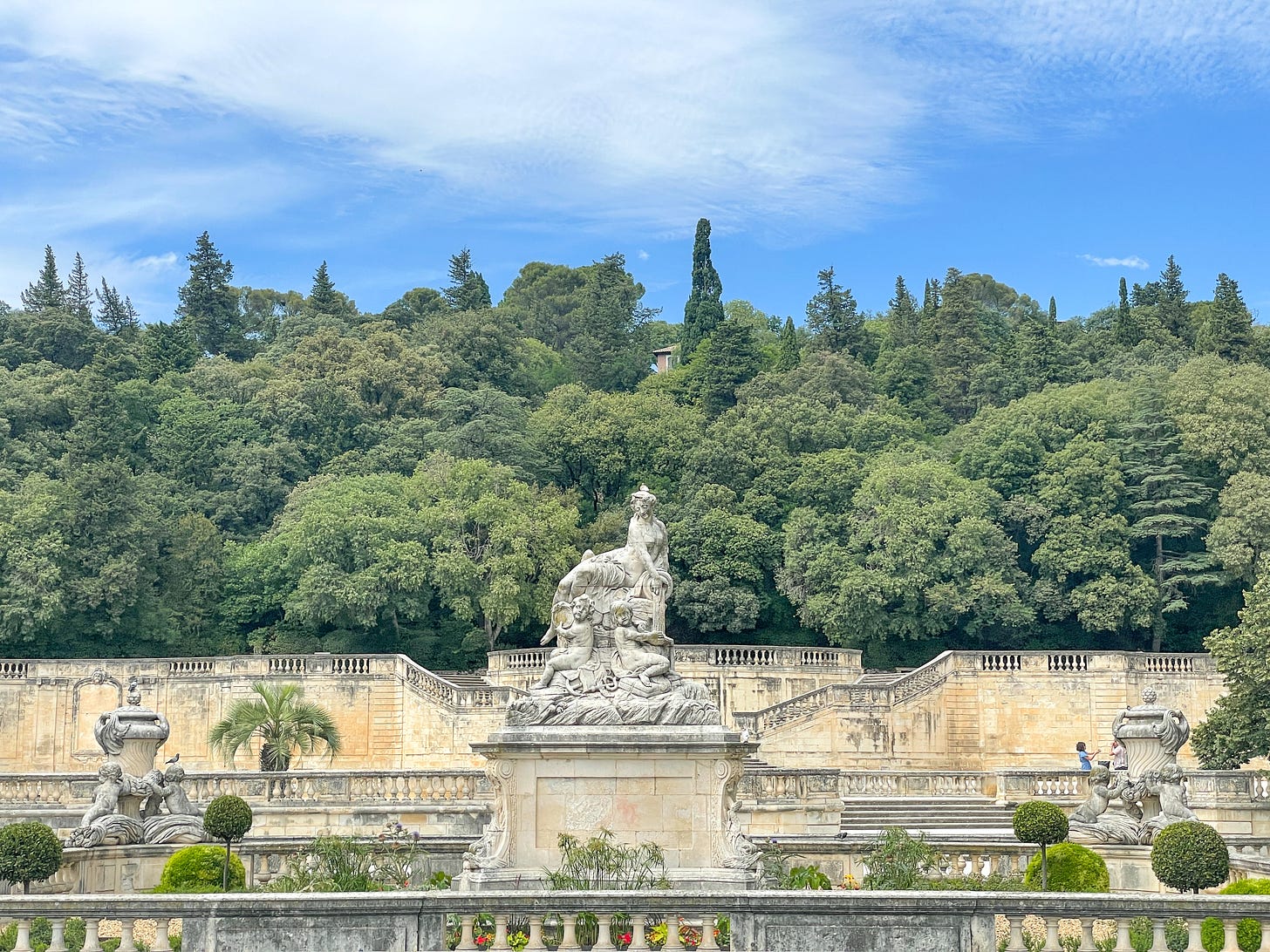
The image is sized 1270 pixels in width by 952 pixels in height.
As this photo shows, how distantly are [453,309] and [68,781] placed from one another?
5269cm

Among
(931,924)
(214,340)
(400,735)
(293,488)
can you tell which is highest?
(214,340)

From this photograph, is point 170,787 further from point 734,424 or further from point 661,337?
point 661,337

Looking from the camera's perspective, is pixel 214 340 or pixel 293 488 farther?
pixel 214 340

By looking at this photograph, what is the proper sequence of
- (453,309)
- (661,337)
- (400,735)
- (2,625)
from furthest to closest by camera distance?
1. (661,337)
2. (453,309)
3. (2,625)
4. (400,735)

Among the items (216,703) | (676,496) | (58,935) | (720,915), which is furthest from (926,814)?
(676,496)

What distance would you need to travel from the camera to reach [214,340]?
84.0 m

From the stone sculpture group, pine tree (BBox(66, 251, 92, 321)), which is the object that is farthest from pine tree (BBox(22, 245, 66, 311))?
the stone sculpture group

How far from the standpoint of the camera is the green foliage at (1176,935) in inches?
610

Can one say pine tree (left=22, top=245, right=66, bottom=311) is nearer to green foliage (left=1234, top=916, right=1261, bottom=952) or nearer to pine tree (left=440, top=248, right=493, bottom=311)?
pine tree (left=440, top=248, right=493, bottom=311)

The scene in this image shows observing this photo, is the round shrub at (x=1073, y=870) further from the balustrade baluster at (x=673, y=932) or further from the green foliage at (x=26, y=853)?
the green foliage at (x=26, y=853)

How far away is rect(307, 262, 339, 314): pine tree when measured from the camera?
80.8m

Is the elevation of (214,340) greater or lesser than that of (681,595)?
greater

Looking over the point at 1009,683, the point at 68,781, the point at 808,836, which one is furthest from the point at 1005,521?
the point at 68,781

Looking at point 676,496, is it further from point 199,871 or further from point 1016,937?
point 1016,937
